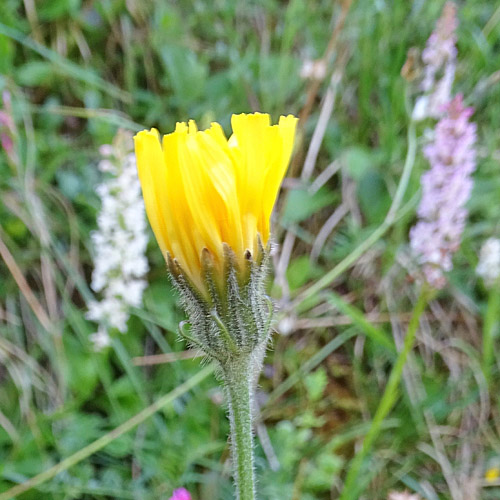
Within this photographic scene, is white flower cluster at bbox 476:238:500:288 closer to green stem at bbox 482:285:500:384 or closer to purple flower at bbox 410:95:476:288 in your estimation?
green stem at bbox 482:285:500:384

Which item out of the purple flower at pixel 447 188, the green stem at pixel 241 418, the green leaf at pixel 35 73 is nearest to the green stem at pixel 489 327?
the purple flower at pixel 447 188

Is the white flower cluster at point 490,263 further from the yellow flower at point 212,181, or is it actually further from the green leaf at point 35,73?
the green leaf at point 35,73

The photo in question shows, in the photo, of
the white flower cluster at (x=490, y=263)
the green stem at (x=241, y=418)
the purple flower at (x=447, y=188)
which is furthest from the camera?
the white flower cluster at (x=490, y=263)

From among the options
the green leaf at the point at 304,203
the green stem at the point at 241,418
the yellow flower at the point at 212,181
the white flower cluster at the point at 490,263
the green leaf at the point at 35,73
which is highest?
the green leaf at the point at 35,73

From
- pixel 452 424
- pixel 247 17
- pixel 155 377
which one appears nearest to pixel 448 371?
pixel 452 424

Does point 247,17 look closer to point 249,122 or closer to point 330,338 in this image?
point 330,338
